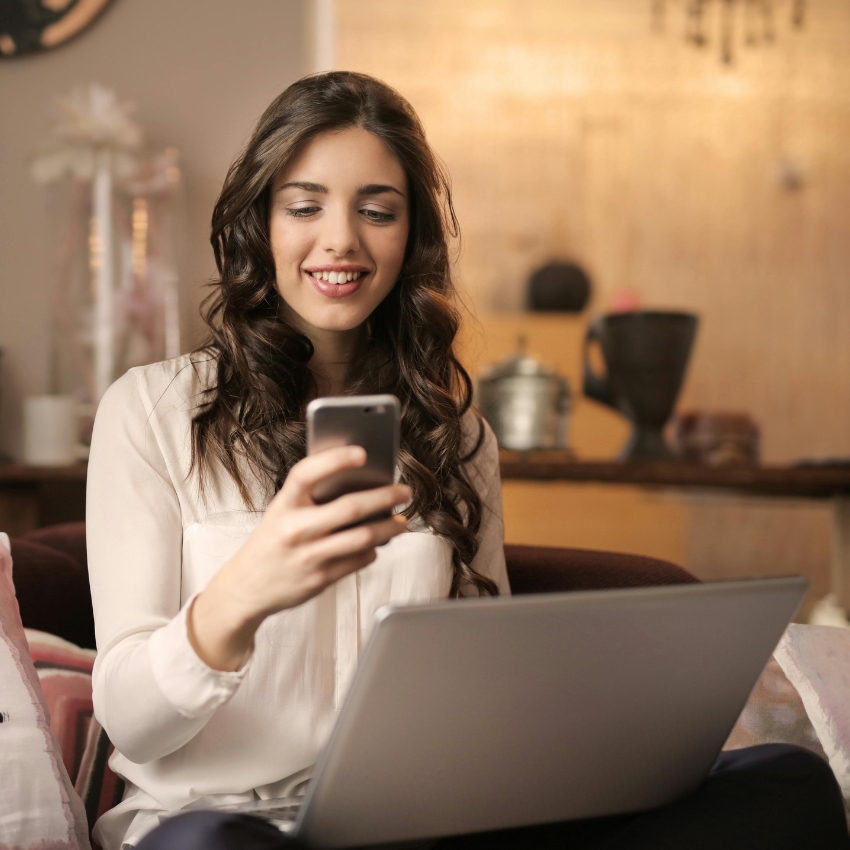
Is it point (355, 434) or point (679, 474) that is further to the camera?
point (679, 474)

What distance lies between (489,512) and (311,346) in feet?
1.00

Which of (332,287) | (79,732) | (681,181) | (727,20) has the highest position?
(727,20)

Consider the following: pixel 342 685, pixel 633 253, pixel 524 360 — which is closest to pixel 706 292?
pixel 633 253

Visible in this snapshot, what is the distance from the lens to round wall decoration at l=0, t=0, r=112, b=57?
2275mm

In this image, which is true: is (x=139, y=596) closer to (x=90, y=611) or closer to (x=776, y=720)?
(x=90, y=611)

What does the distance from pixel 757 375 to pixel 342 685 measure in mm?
3808

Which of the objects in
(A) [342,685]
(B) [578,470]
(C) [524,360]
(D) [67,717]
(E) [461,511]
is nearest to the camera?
(A) [342,685]

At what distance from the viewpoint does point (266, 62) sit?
7.77ft

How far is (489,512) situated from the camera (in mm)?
1247

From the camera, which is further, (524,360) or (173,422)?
(524,360)

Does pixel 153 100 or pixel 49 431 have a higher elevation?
pixel 153 100

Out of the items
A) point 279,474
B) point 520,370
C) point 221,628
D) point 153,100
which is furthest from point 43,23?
point 221,628

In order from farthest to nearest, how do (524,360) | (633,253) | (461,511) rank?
1. (633,253)
2. (524,360)
3. (461,511)

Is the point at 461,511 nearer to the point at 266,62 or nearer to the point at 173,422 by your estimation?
the point at 173,422
